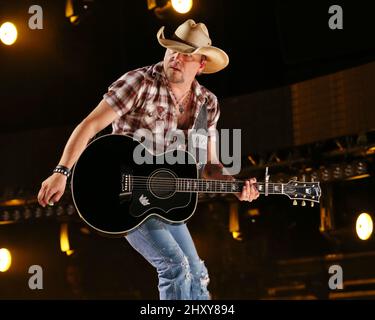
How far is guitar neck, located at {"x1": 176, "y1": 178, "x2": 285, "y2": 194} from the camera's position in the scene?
4117 mm

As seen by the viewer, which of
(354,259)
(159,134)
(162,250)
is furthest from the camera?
(354,259)

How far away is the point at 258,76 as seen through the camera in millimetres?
5824

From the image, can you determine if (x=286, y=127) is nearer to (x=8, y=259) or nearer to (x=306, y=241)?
(x=306, y=241)

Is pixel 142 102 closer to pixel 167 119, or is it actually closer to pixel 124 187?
pixel 167 119

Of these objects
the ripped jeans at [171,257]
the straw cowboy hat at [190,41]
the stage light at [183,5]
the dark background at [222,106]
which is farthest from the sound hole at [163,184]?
the stage light at [183,5]

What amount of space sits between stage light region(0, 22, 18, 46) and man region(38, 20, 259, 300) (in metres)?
1.61

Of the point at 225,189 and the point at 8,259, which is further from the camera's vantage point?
the point at 8,259

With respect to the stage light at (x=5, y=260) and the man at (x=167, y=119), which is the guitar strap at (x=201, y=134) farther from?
the stage light at (x=5, y=260)

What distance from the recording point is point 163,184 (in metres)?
4.09

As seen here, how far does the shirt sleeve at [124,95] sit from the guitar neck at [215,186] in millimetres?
465

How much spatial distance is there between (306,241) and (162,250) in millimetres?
2496

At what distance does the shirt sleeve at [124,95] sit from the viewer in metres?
4.10

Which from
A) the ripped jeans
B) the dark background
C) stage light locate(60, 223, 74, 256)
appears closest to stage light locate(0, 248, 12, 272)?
the dark background
